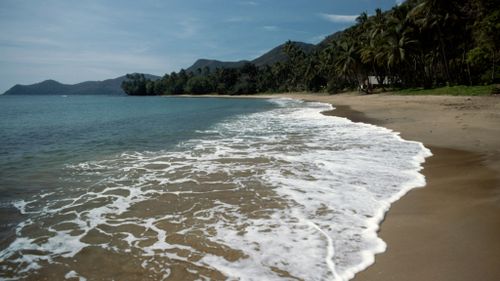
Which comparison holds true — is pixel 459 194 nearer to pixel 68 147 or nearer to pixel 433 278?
A: pixel 433 278

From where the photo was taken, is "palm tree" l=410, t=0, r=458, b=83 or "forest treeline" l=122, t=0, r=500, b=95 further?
"palm tree" l=410, t=0, r=458, b=83

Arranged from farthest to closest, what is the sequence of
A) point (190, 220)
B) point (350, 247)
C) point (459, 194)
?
point (459, 194) → point (190, 220) → point (350, 247)

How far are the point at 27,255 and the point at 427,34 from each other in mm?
50156

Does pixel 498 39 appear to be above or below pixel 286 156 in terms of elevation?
above

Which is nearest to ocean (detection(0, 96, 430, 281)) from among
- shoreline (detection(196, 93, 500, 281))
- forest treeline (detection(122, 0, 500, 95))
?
shoreline (detection(196, 93, 500, 281))

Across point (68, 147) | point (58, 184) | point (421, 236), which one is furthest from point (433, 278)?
point (68, 147)

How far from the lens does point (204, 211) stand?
6.45 m

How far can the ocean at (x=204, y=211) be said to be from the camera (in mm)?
4477

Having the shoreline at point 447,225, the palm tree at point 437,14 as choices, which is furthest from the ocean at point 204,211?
the palm tree at point 437,14

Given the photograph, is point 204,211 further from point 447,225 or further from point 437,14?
point 437,14

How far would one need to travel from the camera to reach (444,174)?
8.22 metres

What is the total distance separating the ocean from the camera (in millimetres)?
4477

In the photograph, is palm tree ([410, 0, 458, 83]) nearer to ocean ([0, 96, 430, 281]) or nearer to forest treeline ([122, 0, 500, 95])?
forest treeline ([122, 0, 500, 95])

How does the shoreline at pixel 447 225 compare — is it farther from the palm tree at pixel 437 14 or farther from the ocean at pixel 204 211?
the palm tree at pixel 437 14
